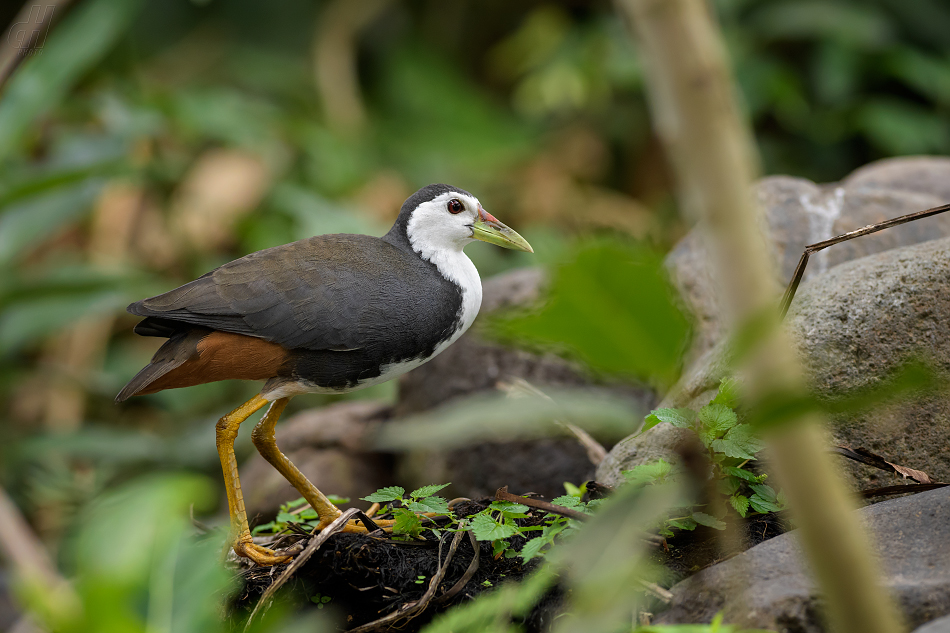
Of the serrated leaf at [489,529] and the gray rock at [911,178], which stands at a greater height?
the gray rock at [911,178]

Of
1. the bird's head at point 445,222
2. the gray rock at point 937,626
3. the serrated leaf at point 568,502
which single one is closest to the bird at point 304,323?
the bird's head at point 445,222

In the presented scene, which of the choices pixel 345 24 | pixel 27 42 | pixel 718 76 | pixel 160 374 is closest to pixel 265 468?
pixel 160 374

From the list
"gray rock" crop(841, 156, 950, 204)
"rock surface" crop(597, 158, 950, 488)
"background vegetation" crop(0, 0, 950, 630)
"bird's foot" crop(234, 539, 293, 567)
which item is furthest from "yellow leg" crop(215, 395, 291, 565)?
"gray rock" crop(841, 156, 950, 204)

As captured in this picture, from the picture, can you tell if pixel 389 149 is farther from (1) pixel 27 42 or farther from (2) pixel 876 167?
(1) pixel 27 42

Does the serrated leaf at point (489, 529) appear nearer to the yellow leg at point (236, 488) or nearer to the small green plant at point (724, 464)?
the small green plant at point (724, 464)

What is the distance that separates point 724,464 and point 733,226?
1310 millimetres

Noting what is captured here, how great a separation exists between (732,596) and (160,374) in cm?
173

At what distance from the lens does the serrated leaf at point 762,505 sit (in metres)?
2.01

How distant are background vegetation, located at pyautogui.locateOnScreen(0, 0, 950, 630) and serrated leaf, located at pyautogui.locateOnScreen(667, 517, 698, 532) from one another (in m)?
3.02

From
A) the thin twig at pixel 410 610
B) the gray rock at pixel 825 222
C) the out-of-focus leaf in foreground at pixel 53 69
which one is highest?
the out-of-focus leaf in foreground at pixel 53 69

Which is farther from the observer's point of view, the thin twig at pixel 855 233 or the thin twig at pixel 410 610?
the thin twig at pixel 410 610

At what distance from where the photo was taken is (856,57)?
6539 millimetres

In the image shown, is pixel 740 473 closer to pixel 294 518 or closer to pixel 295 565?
pixel 295 565

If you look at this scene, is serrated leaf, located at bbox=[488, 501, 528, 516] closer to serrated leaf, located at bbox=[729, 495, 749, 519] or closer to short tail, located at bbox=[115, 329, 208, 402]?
serrated leaf, located at bbox=[729, 495, 749, 519]
